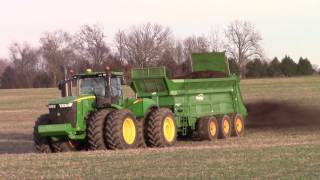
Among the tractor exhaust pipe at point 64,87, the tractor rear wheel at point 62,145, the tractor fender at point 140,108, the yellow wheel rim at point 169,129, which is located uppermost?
the tractor exhaust pipe at point 64,87

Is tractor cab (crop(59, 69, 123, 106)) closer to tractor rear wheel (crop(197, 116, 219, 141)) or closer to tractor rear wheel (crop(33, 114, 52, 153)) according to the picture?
tractor rear wheel (crop(33, 114, 52, 153))

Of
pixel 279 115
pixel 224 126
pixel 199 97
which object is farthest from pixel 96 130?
pixel 279 115

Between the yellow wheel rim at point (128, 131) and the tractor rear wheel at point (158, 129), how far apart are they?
709mm

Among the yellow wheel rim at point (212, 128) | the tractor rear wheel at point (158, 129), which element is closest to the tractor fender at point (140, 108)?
the tractor rear wheel at point (158, 129)

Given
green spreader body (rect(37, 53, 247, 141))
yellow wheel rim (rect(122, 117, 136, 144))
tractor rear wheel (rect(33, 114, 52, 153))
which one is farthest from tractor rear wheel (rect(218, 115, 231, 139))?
tractor rear wheel (rect(33, 114, 52, 153))

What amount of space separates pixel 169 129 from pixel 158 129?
40.7 inches

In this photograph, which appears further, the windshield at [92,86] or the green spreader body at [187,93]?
the green spreader body at [187,93]

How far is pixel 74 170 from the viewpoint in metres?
11.5

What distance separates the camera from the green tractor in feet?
51.5

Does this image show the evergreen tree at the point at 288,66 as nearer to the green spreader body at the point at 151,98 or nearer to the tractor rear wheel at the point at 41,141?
the green spreader body at the point at 151,98

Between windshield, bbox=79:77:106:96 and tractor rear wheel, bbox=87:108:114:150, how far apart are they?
92 centimetres

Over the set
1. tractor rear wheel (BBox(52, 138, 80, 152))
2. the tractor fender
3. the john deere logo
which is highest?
the john deere logo

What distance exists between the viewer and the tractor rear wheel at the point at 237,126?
21984 mm

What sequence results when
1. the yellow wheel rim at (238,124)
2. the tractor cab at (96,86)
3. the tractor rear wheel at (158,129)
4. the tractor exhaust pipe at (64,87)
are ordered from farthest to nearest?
the yellow wheel rim at (238,124) < the tractor rear wheel at (158,129) < the tractor exhaust pipe at (64,87) < the tractor cab at (96,86)
